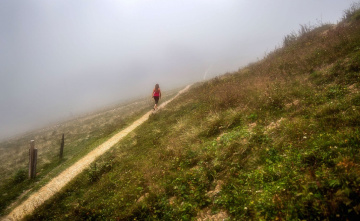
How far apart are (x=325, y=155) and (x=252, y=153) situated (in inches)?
82.5

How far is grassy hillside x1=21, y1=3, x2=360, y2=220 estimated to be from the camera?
3822 millimetres

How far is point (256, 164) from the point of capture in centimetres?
566

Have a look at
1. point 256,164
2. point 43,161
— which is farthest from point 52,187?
point 256,164

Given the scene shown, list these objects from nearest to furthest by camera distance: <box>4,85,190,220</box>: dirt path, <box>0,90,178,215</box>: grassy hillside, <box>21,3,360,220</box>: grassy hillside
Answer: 1. <box>21,3,360,220</box>: grassy hillside
2. <box>4,85,190,220</box>: dirt path
3. <box>0,90,178,215</box>: grassy hillside

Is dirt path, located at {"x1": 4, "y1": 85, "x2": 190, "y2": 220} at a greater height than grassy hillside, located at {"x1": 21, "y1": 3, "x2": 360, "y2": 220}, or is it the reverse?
grassy hillside, located at {"x1": 21, "y1": 3, "x2": 360, "y2": 220}

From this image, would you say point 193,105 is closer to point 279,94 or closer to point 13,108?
point 279,94

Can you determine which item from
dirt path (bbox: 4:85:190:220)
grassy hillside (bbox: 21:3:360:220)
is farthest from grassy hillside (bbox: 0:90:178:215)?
grassy hillside (bbox: 21:3:360:220)

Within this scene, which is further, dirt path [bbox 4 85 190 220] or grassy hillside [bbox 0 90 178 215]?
grassy hillside [bbox 0 90 178 215]

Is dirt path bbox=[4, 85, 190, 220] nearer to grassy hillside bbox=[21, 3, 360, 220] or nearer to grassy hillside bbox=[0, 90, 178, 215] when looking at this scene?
grassy hillside bbox=[0, 90, 178, 215]

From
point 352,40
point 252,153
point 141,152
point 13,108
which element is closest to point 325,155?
point 252,153

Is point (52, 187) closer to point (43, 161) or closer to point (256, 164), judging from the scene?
point (43, 161)

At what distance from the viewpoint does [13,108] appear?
10800cm

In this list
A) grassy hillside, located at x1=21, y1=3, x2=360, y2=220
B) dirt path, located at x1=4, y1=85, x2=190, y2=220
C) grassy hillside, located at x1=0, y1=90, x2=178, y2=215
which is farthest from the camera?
grassy hillside, located at x1=0, y1=90, x2=178, y2=215

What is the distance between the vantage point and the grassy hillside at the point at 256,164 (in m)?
3.82
